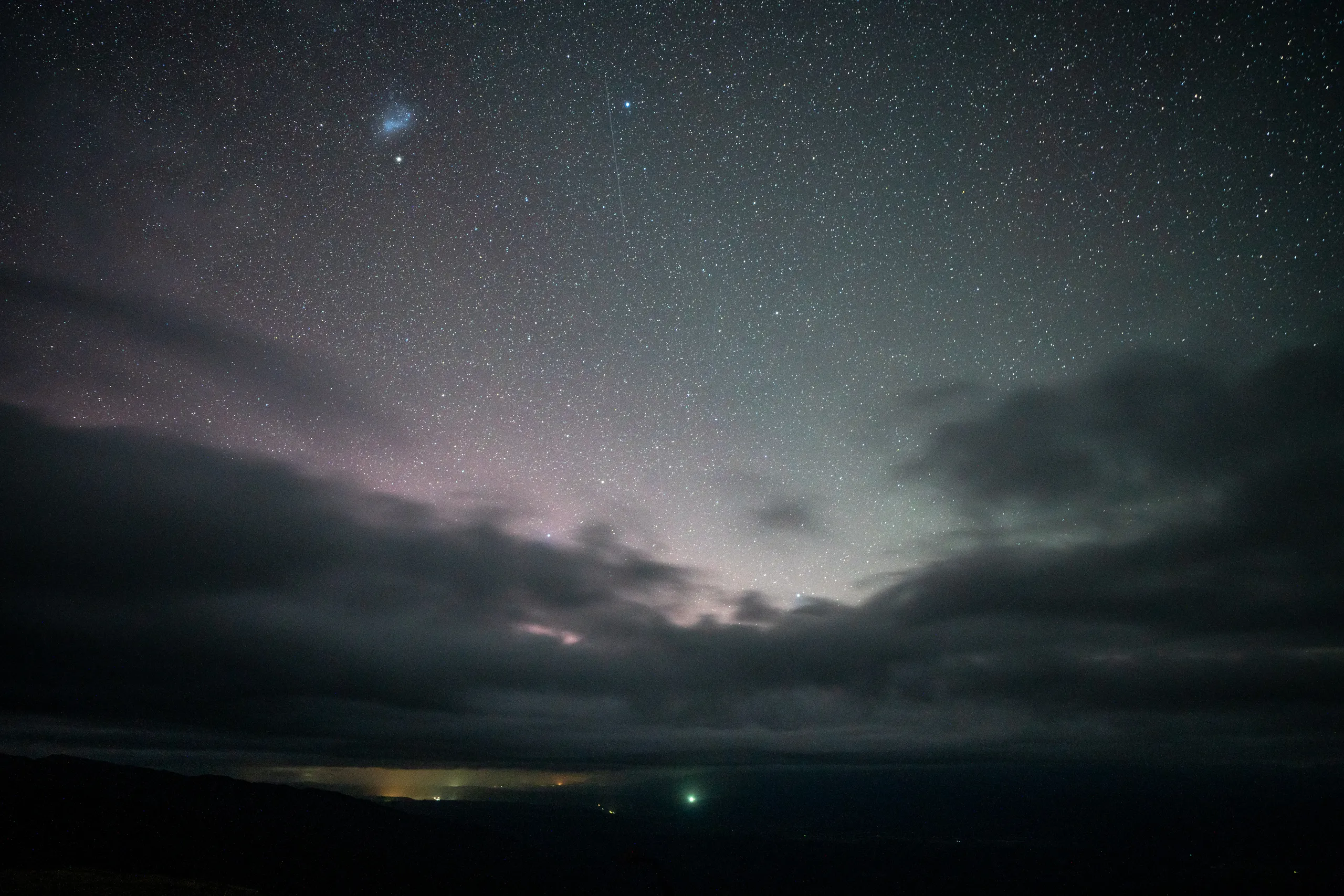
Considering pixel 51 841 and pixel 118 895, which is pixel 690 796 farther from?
pixel 51 841

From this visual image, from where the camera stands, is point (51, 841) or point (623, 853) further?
point (51, 841)

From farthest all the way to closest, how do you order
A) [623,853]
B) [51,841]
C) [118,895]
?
[51,841], [118,895], [623,853]

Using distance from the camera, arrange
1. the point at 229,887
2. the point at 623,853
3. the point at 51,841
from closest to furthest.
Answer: the point at 623,853
the point at 229,887
the point at 51,841

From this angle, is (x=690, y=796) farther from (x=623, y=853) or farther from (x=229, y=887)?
(x=623, y=853)

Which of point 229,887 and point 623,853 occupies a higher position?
point 623,853

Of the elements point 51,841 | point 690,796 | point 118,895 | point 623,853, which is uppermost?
point 623,853

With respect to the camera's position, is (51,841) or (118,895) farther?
(51,841)

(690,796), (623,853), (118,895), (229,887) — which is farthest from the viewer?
(690,796)

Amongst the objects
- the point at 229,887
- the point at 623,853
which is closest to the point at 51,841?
the point at 229,887

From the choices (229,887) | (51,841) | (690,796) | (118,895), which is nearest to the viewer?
(118,895)
